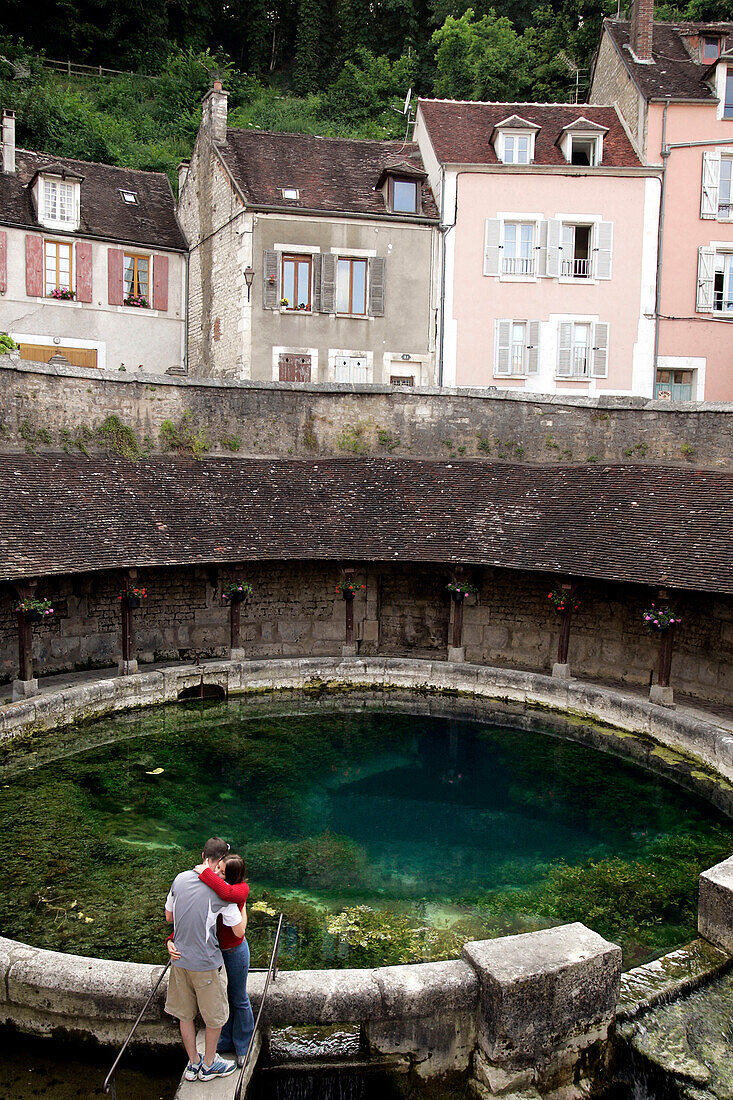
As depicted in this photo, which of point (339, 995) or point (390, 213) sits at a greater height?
point (390, 213)

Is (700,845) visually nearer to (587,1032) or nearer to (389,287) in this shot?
(587,1032)

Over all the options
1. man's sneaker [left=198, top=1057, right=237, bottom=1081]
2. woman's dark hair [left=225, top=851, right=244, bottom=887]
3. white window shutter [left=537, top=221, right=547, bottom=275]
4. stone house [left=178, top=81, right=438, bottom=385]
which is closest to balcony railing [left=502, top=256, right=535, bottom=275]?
white window shutter [left=537, top=221, right=547, bottom=275]

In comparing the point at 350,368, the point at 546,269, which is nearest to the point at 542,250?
the point at 546,269

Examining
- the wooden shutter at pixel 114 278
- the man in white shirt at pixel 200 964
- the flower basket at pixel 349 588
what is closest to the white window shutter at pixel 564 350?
the flower basket at pixel 349 588

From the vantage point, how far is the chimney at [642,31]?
1939 cm

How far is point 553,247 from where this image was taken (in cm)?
1811

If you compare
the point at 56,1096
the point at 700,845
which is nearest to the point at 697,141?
the point at 700,845

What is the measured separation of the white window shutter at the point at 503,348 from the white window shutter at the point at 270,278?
4905 millimetres

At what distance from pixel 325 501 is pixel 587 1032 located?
994 centimetres

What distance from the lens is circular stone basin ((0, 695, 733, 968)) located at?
21.1 ft

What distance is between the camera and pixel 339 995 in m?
4.81

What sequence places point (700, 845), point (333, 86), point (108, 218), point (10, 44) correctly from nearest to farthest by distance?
point (700, 845) → point (108, 218) → point (10, 44) → point (333, 86)

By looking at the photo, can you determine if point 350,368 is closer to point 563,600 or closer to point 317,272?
point 317,272

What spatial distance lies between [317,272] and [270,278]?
1031 millimetres
